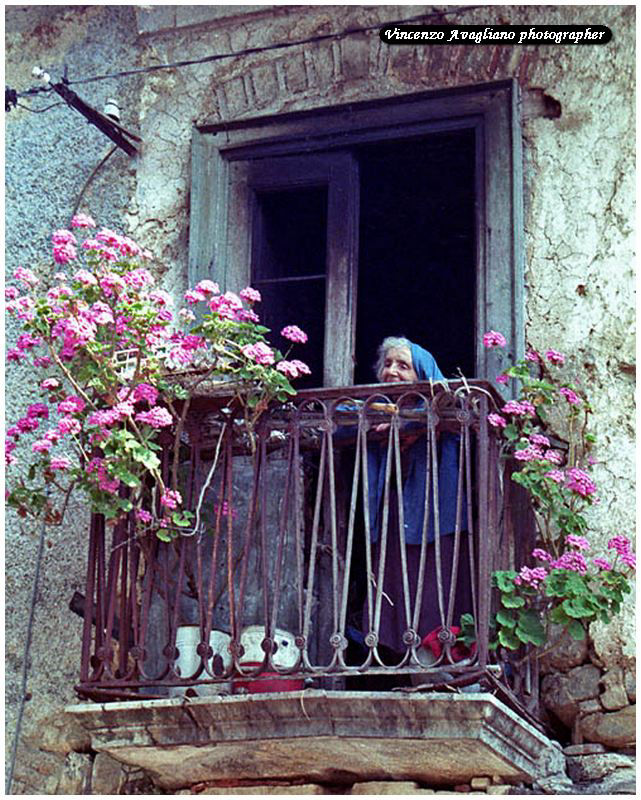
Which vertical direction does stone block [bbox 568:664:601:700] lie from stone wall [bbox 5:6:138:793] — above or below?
below

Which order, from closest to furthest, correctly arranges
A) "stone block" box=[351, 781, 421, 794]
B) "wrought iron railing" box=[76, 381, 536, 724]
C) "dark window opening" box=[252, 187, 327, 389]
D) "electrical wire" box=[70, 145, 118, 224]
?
1. "wrought iron railing" box=[76, 381, 536, 724]
2. "stone block" box=[351, 781, 421, 794]
3. "dark window opening" box=[252, 187, 327, 389]
4. "electrical wire" box=[70, 145, 118, 224]

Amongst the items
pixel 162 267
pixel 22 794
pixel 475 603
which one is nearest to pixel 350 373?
pixel 162 267

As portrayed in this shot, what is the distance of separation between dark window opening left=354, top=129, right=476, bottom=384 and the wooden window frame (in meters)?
0.45

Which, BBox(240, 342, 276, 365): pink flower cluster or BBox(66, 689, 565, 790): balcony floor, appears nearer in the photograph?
BBox(66, 689, 565, 790): balcony floor

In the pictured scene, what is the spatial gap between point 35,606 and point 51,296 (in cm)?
134

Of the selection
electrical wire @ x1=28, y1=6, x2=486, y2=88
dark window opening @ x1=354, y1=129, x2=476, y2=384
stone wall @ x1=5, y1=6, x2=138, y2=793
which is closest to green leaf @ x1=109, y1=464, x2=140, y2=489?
stone wall @ x1=5, y1=6, x2=138, y2=793

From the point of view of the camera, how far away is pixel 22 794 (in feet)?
19.1

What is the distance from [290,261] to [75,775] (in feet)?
7.44

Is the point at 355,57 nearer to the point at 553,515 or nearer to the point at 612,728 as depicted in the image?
the point at 553,515

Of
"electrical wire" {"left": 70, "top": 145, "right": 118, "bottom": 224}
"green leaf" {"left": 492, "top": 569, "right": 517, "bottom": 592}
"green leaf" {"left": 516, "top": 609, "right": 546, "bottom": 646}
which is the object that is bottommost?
"green leaf" {"left": 516, "top": 609, "right": 546, "bottom": 646}

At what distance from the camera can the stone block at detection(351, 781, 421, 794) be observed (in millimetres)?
5422

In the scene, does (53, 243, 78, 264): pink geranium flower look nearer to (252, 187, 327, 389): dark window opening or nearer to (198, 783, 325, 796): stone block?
(252, 187, 327, 389): dark window opening

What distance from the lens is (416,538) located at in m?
5.75

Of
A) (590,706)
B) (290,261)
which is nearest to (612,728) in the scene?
(590,706)
